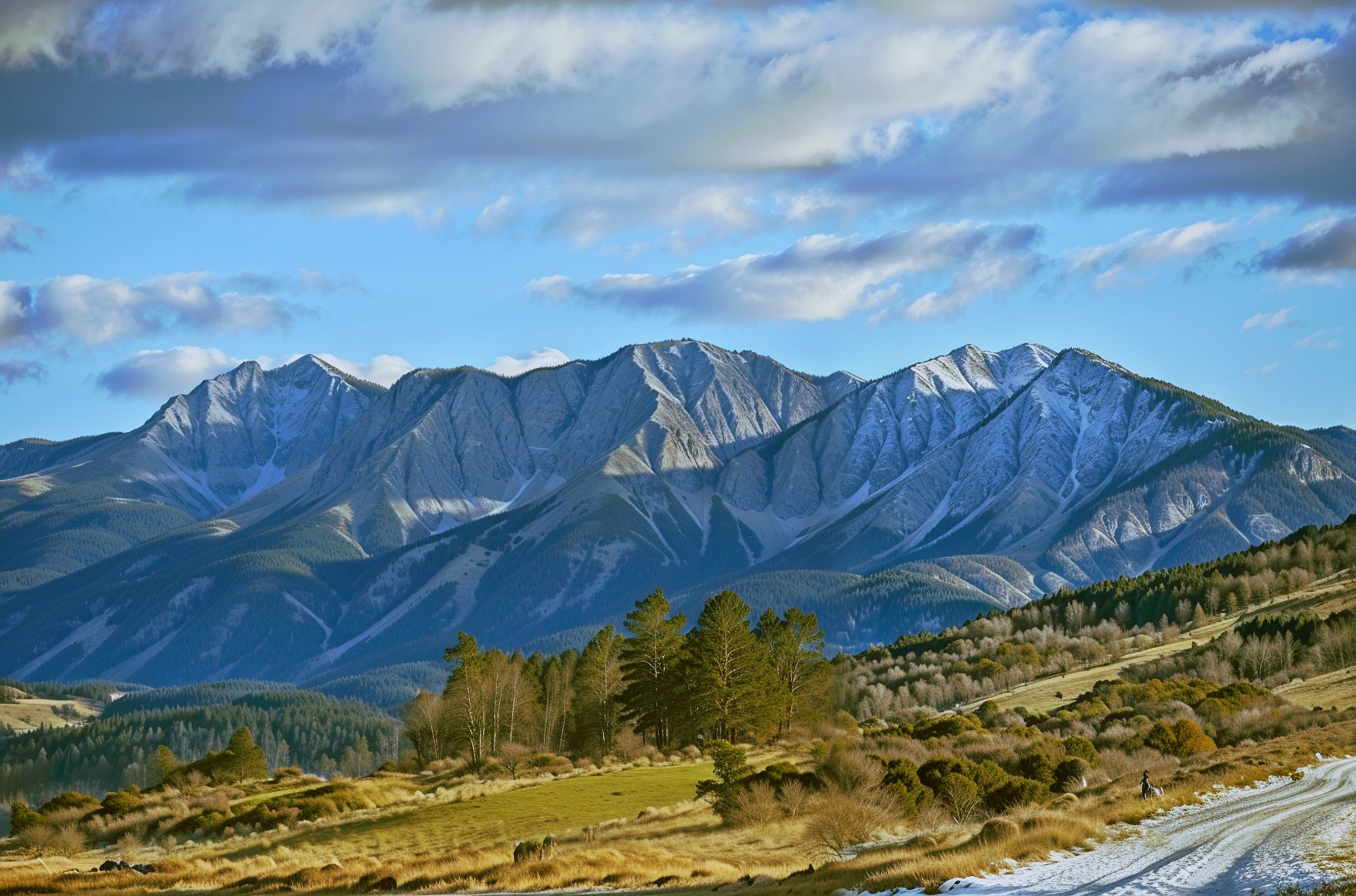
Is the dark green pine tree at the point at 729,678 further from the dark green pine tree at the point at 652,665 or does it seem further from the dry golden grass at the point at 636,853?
the dry golden grass at the point at 636,853

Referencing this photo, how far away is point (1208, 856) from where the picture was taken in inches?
1459

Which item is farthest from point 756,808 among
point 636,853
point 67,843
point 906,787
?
point 67,843

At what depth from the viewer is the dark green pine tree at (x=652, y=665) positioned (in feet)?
347

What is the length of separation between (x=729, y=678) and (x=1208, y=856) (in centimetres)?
6521

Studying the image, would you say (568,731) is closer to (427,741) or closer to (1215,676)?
(427,741)

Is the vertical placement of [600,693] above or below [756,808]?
above

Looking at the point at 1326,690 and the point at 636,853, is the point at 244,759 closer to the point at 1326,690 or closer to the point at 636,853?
the point at 636,853

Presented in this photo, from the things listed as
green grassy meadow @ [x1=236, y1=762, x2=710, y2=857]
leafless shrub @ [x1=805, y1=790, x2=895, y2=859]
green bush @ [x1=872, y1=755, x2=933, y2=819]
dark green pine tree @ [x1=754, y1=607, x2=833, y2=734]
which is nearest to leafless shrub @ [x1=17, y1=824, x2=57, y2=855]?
green grassy meadow @ [x1=236, y1=762, x2=710, y2=857]

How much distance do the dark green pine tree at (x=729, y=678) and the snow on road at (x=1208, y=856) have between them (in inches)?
2135

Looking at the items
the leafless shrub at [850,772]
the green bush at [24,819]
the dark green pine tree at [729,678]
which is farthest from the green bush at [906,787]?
the green bush at [24,819]

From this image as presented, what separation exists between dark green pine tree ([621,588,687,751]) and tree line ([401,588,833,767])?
3.4 inches

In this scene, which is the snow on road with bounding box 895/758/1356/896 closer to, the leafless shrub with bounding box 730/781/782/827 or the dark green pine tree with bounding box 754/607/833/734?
the leafless shrub with bounding box 730/781/782/827

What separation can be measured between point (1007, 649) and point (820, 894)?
457 ft

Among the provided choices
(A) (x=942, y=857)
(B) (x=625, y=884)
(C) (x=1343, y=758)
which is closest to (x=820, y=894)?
(A) (x=942, y=857)
